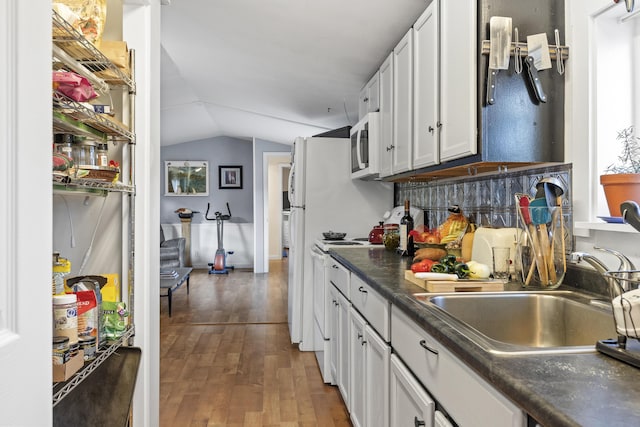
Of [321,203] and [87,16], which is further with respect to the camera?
[321,203]

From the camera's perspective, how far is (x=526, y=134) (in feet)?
5.60

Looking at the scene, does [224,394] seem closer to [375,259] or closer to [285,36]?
[375,259]

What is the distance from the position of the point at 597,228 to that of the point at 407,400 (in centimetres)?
82

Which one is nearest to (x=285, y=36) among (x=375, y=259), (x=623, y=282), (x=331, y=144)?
(x=331, y=144)

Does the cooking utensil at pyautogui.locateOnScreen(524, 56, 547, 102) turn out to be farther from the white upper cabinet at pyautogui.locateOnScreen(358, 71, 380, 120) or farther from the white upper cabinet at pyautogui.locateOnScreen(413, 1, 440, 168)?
the white upper cabinet at pyautogui.locateOnScreen(358, 71, 380, 120)

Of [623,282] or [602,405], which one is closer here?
[602,405]

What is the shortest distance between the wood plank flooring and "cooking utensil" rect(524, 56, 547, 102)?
1.85 meters

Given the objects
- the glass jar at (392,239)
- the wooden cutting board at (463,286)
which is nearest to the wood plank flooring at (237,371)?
the glass jar at (392,239)

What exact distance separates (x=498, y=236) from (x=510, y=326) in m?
0.44

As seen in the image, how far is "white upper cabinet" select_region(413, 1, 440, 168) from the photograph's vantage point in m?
2.08

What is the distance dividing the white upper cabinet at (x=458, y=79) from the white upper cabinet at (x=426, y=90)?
2.4 inches

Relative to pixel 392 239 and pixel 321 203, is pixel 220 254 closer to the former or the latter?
pixel 321 203

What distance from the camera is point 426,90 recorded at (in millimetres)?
2197

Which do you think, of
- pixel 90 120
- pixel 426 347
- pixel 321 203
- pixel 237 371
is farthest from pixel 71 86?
pixel 321 203
